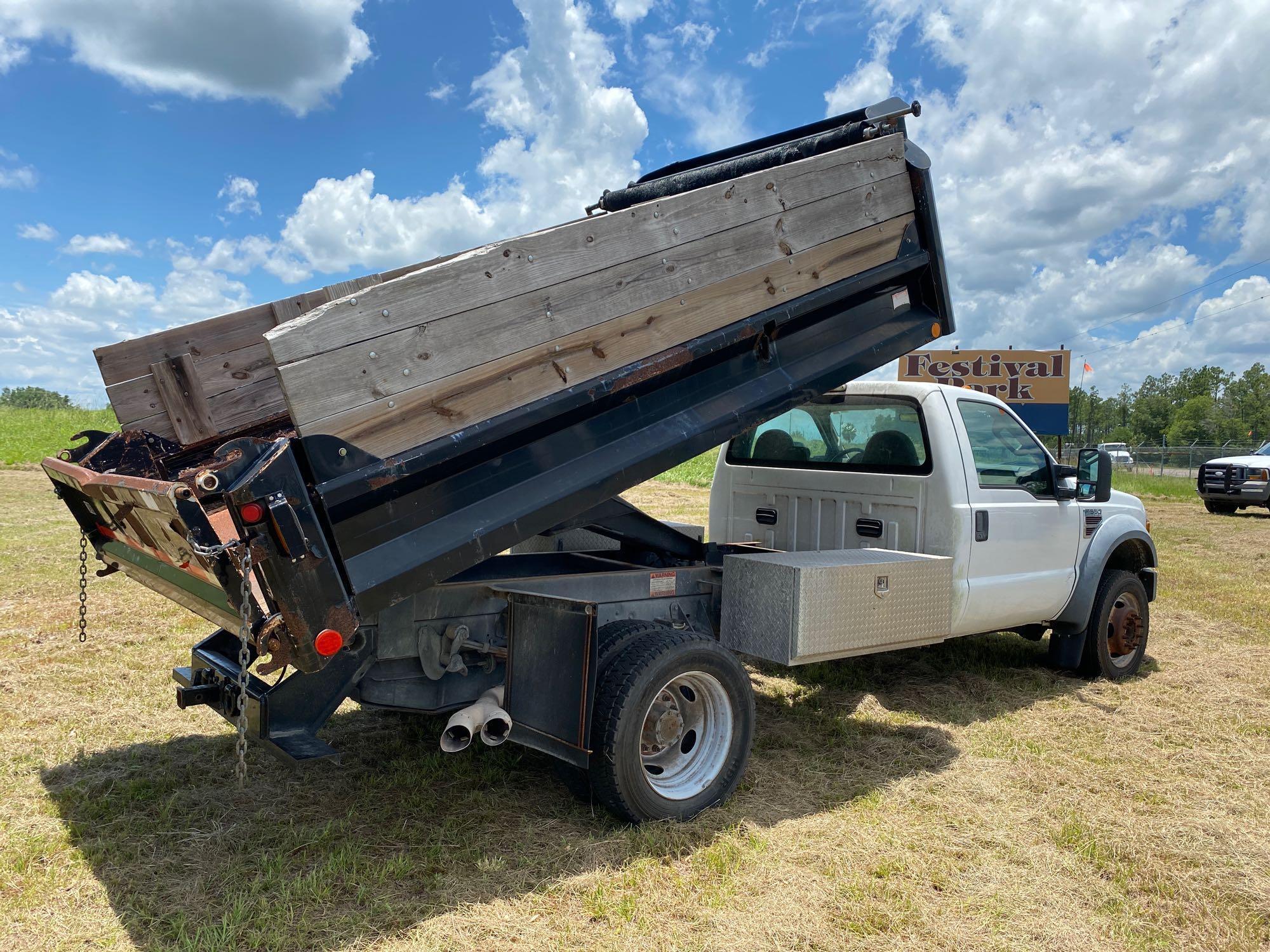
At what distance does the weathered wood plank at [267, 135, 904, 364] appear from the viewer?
9.02 ft

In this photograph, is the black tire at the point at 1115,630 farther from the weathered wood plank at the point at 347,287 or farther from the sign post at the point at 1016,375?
the sign post at the point at 1016,375

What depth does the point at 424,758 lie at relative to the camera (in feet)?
14.6

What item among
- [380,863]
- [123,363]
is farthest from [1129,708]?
[123,363]

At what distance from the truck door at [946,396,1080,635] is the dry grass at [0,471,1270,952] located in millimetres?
663

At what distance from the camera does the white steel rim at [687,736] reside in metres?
3.82

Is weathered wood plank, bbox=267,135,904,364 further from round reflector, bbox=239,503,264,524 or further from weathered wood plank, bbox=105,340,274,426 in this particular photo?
weathered wood plank, bbox=105,340,274,426

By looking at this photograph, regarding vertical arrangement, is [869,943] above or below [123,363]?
below

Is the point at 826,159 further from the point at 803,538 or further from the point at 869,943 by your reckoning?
the point at 869,943

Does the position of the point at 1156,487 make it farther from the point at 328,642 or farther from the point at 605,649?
the point at 328,642

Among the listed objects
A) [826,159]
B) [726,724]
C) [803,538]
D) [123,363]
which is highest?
[826,159]

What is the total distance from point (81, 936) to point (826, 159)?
4.05m

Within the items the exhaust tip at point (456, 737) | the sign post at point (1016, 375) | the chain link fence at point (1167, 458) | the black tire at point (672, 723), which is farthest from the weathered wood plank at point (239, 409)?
the chain link fence at point (1167, 458)

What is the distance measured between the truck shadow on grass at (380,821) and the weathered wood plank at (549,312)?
1.73 m

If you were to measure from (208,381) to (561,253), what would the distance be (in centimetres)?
200
